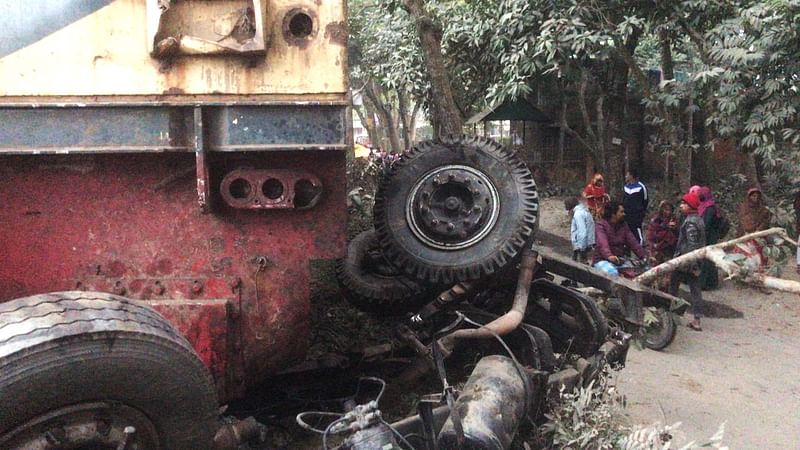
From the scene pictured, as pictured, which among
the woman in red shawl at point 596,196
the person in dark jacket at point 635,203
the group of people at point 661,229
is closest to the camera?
the group of people at point 661,229

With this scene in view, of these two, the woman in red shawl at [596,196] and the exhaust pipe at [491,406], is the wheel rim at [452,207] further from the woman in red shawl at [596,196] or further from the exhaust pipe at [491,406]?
the woman in red shawl at [596,196]

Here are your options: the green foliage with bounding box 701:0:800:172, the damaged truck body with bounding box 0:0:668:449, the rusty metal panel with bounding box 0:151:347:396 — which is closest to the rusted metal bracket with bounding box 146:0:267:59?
the damaged truck body with bounding box 0:0:668:449

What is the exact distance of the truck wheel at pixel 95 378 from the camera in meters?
1.86

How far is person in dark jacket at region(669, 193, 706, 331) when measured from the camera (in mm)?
7746

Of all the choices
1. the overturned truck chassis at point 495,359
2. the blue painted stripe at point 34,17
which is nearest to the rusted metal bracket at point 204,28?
the blue painted stripe at point 34,17

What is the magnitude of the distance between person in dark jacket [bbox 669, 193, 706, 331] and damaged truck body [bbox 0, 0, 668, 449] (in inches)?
208

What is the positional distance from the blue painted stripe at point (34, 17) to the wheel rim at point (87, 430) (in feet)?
4.23

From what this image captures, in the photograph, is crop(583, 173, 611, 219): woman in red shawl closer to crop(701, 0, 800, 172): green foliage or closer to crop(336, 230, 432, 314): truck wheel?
crop(701, 0, 800, 172): green foliage

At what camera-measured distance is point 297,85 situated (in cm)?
255

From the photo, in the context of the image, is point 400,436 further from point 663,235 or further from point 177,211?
point 663,235

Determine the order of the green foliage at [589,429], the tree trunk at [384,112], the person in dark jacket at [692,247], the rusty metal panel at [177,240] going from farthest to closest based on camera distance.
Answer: the tree trunk at [384,112], the person in dark jacket at [692,247], the green foliage at [589,429], the rusty metal panel at [177,240]

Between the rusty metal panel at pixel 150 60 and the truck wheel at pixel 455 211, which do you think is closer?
the rusty metal panel at pixel 150 60

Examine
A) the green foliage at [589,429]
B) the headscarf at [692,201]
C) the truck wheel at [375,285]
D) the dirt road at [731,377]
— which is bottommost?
the dirt road at [731,377]

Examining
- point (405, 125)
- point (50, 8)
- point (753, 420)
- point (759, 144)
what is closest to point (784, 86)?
point (759, 144)
